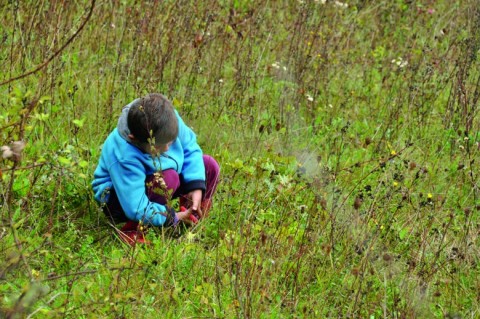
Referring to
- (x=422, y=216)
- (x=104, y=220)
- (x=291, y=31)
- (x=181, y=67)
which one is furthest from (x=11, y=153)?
(x=291, y=31)

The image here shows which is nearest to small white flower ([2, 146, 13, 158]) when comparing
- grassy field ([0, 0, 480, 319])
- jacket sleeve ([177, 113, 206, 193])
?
grassy field ([0, 0, 480, 319])

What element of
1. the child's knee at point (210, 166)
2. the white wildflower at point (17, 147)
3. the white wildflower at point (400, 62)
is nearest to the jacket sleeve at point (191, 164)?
the child's knee at point (210, 166)

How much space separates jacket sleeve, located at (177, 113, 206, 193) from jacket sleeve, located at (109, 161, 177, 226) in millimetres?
306

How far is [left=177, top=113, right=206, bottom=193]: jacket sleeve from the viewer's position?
3.97 meters

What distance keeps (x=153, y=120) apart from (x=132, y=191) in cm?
38

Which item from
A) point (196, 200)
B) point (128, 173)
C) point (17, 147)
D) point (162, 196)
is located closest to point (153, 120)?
point (128, 173)

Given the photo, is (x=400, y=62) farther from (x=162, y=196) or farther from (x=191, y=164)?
(x=162, y=196)

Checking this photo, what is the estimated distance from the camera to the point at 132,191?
3.68 metres

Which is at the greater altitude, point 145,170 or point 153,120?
point 153,120

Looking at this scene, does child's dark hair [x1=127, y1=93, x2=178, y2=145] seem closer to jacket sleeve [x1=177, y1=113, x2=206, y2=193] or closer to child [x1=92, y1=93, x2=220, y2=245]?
child [x1=92, y1=93, x2=220, y2=245]

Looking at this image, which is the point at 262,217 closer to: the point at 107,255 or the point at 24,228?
the point at 107,255

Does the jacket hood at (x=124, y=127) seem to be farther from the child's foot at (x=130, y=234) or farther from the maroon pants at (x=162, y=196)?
the child's foot at (x=130, y=234)

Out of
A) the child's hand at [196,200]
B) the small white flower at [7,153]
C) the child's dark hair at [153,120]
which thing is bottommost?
the child's hand at [196,200]

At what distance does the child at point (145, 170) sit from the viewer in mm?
3596
